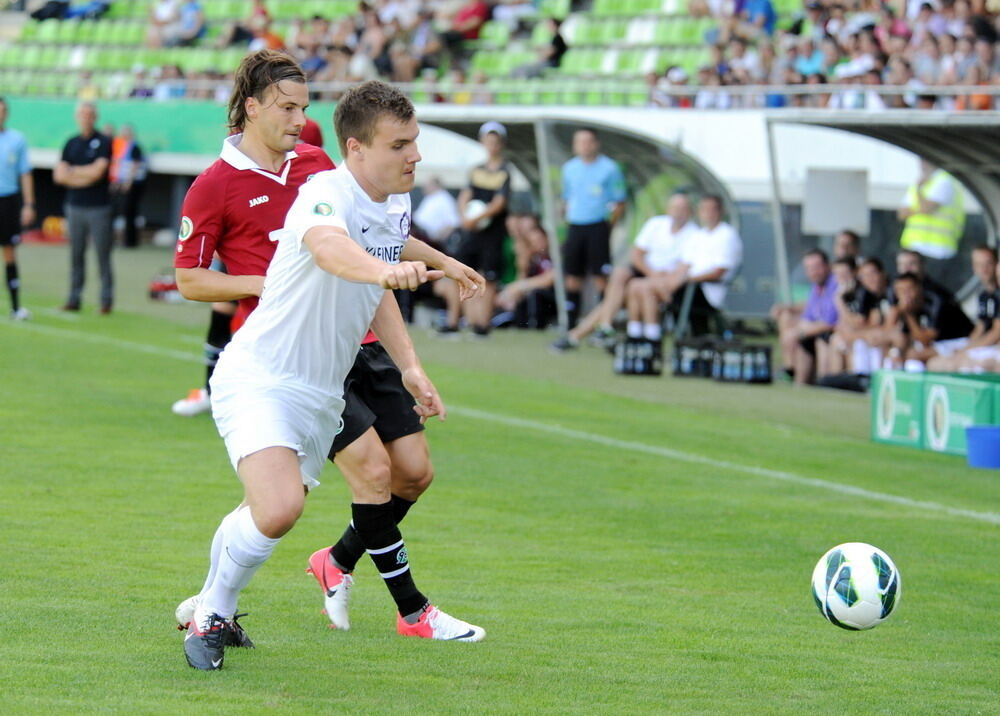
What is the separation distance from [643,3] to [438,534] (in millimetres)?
18831

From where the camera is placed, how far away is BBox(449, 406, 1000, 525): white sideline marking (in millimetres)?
9172

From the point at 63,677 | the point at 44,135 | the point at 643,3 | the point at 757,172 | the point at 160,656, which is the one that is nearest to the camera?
the point at 63,677

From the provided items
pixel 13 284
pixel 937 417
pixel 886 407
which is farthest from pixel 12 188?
pixel 937 417

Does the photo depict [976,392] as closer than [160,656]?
No

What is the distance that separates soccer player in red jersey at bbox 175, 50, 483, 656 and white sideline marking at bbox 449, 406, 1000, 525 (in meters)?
4.21

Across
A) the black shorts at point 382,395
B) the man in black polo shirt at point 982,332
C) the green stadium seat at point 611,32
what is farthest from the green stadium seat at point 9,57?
the black shorts at point 382,395

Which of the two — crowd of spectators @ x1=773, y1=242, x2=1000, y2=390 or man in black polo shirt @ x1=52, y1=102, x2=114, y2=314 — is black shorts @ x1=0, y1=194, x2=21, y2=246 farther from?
crowd of spectators @ x1=773, y1=242, x2=1000, y2=390

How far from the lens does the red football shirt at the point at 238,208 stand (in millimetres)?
6223

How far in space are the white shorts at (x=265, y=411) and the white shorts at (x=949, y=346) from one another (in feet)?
30.7

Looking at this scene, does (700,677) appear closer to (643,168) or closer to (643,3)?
(643,168)

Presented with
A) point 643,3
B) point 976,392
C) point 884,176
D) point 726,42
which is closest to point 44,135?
point 643,3

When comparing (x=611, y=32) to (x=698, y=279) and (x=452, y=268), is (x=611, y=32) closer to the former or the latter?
(x=698, y=279)

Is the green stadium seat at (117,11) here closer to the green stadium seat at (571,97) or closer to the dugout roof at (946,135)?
the green stadium seat at (571,97)

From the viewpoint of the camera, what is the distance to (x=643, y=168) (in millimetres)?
18906
